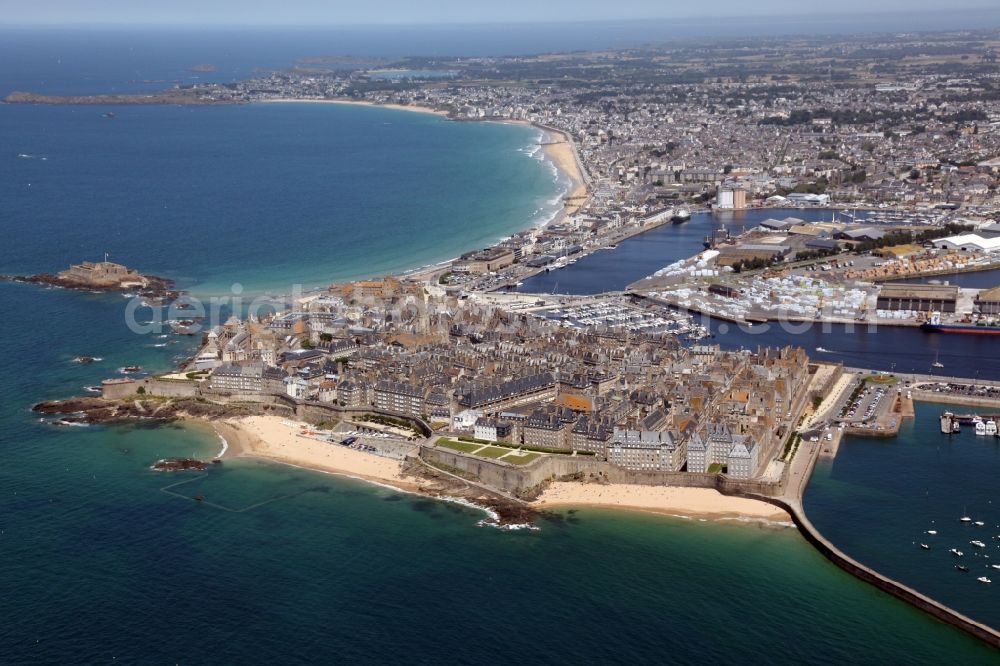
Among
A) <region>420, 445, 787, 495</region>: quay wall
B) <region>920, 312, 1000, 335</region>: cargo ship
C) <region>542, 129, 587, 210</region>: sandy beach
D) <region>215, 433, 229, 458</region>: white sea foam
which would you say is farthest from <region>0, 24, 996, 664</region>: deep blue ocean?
<region>542, 129, 587, 210</region>: sandy beach

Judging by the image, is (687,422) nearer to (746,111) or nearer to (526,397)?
(526,397)

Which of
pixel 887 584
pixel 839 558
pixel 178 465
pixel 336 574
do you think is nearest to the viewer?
pixel 887 584

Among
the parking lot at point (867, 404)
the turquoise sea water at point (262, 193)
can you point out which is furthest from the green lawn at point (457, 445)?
the turquoise sea water at point (262, 193)

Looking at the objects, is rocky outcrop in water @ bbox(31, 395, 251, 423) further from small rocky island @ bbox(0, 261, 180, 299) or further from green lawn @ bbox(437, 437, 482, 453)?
small rocky island @ bbox(0, 261, 180, 299)

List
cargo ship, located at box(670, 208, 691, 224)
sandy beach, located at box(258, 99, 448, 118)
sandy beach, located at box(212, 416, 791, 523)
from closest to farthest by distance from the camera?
sandy beach, located at box(212, 416, 791, 523) < cargo ship, located at box(670, 208, 691, 224) < sandy beach, located at box(258, 99, 448, 118)

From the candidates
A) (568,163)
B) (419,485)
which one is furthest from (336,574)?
(568,163)

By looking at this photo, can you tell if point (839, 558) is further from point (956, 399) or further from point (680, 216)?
point (680, 216)
